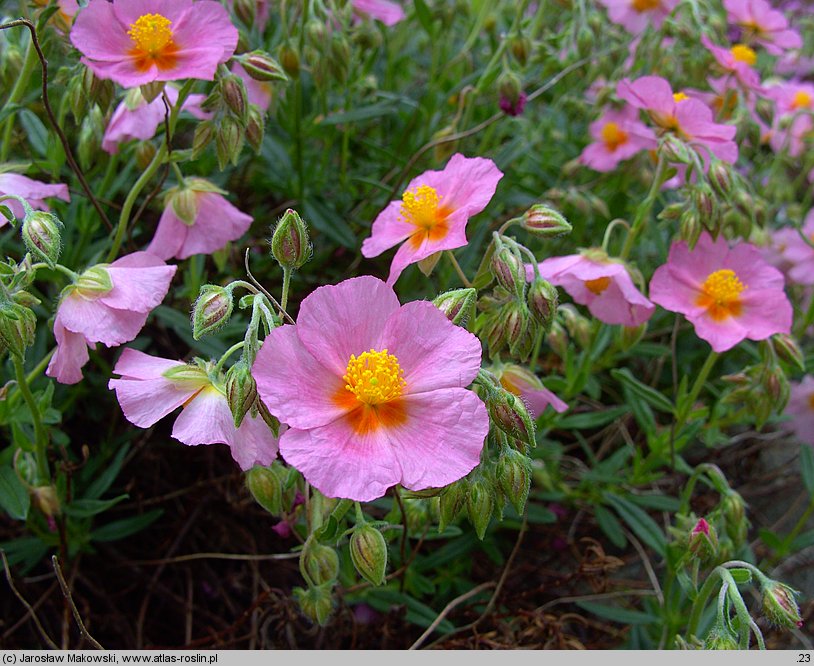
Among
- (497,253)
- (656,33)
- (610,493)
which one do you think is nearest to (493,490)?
(497,253)

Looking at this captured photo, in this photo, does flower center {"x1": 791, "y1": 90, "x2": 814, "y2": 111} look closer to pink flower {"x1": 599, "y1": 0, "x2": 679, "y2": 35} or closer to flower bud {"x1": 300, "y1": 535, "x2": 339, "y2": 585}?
pink flower {"x1": 599, "y1": 0, "x2": 679, "y2": 35}

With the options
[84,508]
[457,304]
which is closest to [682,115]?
[457,304]

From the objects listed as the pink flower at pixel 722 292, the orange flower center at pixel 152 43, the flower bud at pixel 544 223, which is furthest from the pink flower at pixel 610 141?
the orange flower center at pixel 152 43

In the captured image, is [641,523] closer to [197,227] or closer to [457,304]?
[457,304]

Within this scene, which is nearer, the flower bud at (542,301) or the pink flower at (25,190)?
the flower bud at (542,301)

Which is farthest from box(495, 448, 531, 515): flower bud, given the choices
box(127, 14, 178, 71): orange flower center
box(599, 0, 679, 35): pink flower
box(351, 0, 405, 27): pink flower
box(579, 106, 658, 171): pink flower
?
box(599, 0, 679, 35): pink flower

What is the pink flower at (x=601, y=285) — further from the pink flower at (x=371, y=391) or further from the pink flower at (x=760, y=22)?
the pink flower at (x=760, y=22)
